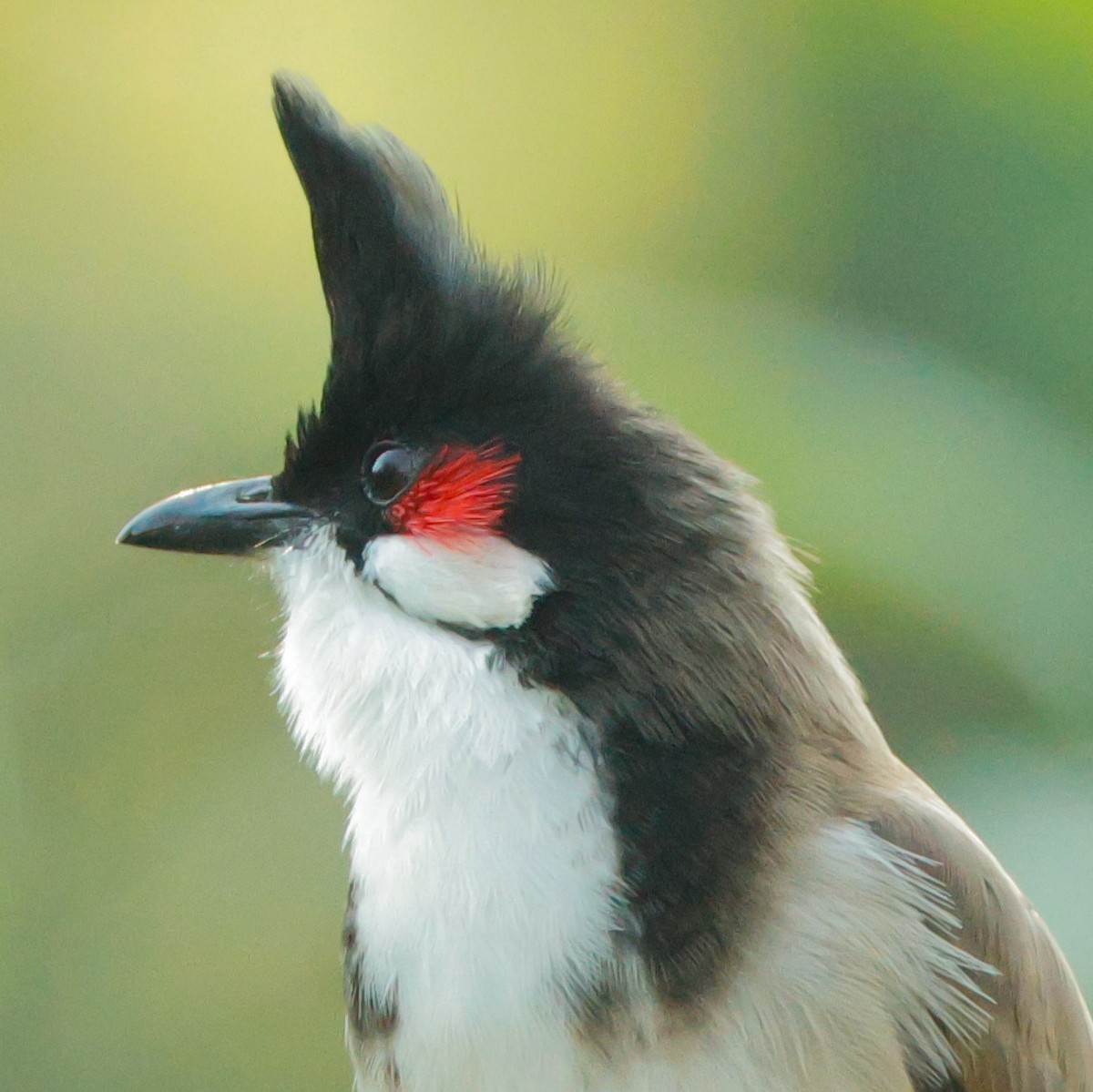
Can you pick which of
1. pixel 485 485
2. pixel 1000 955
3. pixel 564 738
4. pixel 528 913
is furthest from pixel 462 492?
pixel 1000 955

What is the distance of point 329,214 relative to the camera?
162 cm

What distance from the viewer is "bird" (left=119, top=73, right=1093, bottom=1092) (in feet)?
4.53

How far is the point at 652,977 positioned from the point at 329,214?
0.86m

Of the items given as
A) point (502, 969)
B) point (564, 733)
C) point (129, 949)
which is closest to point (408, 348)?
point (564, 733)

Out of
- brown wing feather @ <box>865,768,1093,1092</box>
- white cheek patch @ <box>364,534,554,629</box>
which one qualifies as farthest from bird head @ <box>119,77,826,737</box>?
brown wing feather @ <box>865,768,1093,1092</box>

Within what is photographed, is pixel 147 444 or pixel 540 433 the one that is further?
pixel 147 444

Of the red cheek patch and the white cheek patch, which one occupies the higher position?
the red cheek patch

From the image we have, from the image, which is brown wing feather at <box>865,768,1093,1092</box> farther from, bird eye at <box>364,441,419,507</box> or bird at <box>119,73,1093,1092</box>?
bird eye at <box>364,441,419,507</box>

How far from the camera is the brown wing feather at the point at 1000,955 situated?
5.06 feet

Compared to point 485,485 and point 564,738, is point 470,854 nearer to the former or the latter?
point 564,738

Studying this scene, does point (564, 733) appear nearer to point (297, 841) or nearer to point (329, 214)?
point (329, 214)

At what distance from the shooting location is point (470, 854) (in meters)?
1.43

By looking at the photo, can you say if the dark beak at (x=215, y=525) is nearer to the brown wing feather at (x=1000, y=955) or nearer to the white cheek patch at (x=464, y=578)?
the white cheek patch at (x=464, y=578)

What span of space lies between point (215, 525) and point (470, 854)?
1.54 feet
